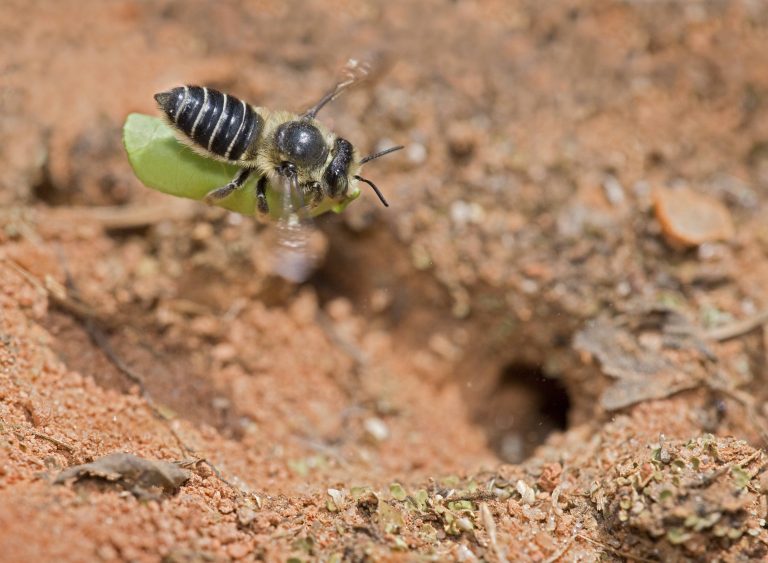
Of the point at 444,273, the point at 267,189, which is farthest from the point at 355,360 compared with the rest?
the point at 267,189

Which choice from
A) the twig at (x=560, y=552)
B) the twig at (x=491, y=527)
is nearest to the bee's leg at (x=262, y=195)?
the twig at (x=491, y=527)

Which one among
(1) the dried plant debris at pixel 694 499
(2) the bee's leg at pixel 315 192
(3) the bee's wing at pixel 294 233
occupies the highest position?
(2) the bee's leg at pixel 315 192

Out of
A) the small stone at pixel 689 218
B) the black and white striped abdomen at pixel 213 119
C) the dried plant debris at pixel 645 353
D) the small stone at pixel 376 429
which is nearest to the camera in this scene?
the black and white striped abdomen at pixel 213 119

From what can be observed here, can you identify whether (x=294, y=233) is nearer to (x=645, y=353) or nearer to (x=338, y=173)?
(x=338, y=173)

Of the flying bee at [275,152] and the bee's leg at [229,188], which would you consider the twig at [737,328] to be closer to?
the flying bee at [275,152]

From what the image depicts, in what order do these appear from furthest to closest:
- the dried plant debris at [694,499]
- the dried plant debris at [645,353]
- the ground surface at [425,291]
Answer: the dried plant debris at [645,353] → the ground surface at [425,291] → the dried plant debris at [694,499]

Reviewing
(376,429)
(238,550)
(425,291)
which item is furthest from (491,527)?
(425,291)

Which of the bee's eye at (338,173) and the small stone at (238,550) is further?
the bee's eye at (338,173)

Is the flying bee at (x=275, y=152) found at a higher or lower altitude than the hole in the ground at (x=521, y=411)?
Result: higher

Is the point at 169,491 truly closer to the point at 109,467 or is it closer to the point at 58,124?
the point at 109,467
